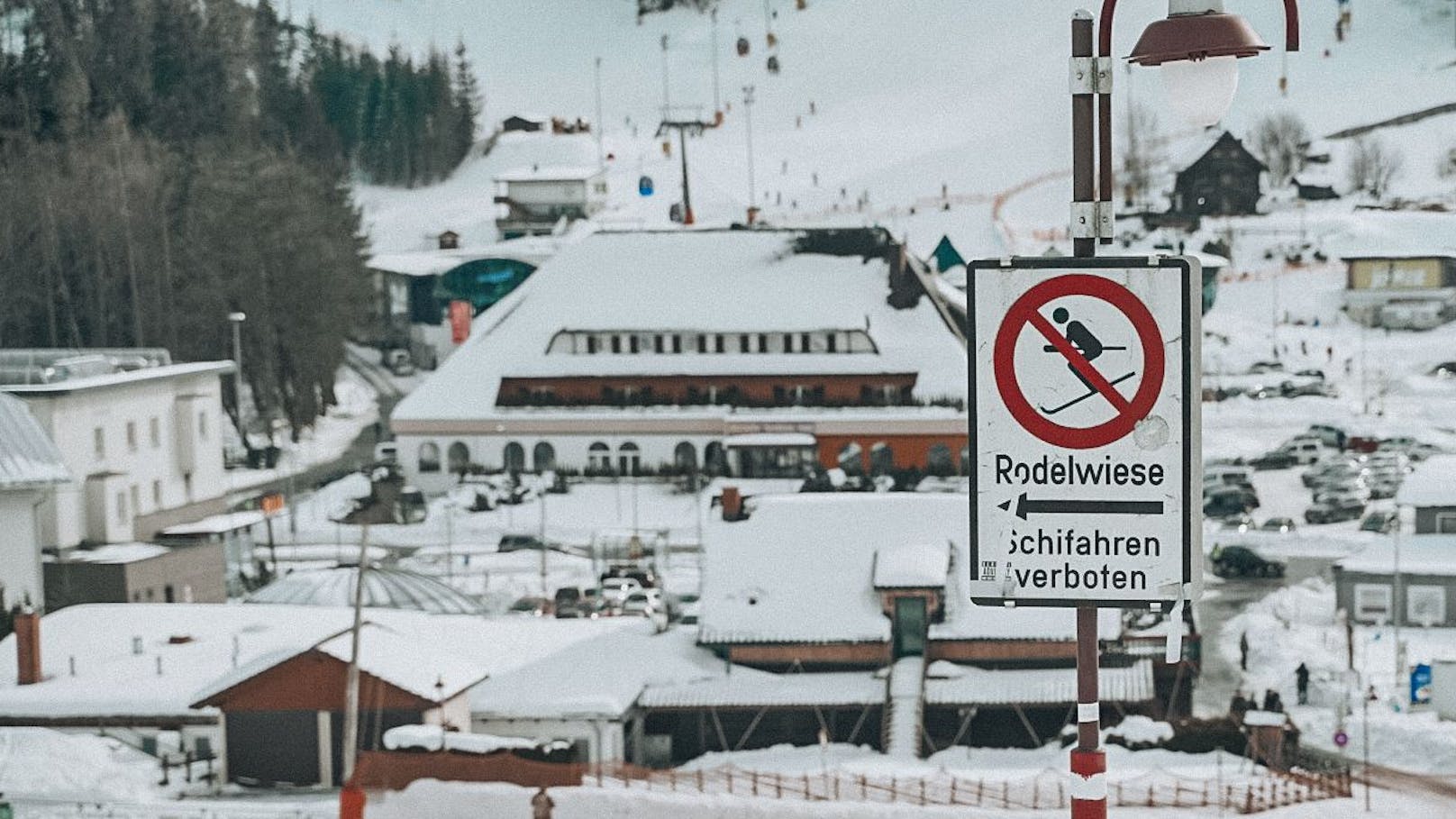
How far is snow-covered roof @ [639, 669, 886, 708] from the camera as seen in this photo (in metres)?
16.8

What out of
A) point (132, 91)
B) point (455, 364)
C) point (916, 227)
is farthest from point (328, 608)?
point (916, 227)

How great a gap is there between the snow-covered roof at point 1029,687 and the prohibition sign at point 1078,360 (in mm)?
13002

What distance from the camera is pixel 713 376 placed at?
3225 centimetres

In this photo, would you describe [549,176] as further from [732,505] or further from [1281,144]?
[732,505]

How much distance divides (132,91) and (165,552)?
2744 centimetres

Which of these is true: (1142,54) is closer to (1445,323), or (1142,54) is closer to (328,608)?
(328,608)

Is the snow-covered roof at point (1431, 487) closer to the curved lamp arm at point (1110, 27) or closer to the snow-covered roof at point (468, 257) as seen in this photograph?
the curved lamp arm at point (1110, 27)

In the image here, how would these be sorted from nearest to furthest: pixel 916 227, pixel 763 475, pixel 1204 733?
pixel 1204 733, pixel 763 475, pixel 916 227

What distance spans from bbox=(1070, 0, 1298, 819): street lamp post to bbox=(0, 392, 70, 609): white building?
59.9ft

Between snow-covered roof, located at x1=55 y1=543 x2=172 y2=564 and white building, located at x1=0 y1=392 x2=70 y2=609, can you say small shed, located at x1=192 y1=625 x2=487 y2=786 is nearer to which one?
white building, located at x1=0 y1=392 x2=70 y2=609

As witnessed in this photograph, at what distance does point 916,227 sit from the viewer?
55.5 metres

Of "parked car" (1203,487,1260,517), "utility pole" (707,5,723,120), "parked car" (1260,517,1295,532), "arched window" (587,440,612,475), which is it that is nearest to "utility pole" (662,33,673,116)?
"utility pole" (707,5,723,120)

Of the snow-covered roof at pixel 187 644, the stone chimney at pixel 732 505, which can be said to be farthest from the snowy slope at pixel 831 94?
the snow-covered roof at pixel 187 644

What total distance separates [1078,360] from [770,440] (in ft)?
86.5
